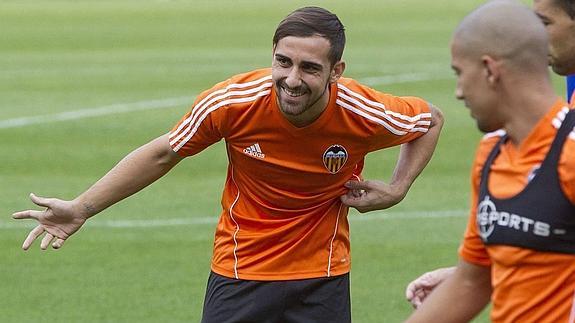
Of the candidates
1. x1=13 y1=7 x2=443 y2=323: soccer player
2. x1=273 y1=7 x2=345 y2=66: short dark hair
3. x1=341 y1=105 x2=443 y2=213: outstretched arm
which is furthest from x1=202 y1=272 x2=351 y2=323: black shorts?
x1=273 y1=7 x2=345 y2=66: short dark hair

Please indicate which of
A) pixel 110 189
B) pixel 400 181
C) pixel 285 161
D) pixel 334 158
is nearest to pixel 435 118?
pixel 400 181

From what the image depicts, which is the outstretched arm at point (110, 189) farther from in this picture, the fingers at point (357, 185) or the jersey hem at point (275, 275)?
the fingers at point (357, 185)

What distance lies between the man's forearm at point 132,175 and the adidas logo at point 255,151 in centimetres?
37

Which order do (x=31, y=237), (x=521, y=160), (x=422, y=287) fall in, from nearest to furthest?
(x=521, y=160), (x=422, y=287), (x=31, y=237)

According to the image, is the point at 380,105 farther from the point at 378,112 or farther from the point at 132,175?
the point at 132,175

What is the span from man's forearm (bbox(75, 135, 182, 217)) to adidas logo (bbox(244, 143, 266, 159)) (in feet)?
1.22

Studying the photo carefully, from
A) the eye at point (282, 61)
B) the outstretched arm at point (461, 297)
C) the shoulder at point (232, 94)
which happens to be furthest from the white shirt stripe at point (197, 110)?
the outstretched arm at point (461, 297)

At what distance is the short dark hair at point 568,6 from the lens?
6.75 meters

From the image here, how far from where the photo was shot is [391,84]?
925 inches

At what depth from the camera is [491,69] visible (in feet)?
16.9

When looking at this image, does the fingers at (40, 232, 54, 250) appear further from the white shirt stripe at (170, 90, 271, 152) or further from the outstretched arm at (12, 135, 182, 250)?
the white shirt stripe at (170, 90, 271, 152)

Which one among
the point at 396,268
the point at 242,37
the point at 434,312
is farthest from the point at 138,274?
the point at 242,37

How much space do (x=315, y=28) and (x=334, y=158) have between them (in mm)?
735

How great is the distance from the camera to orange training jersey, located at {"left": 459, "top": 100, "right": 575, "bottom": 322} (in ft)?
17.1
